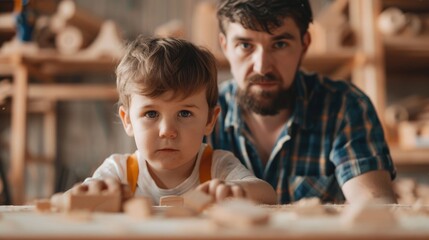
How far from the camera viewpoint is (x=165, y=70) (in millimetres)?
913

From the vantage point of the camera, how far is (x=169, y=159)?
3.06 feet

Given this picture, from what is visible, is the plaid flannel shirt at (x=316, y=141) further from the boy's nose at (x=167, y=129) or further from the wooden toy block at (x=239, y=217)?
the wooden toy block at (x=239, y=217)

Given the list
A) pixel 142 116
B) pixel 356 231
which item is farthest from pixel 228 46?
pixel 356 231

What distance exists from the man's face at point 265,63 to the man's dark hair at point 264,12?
2cm

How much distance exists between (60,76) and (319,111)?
2029mm

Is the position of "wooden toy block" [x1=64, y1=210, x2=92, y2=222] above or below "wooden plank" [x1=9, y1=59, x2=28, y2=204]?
below

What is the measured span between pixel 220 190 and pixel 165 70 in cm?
35

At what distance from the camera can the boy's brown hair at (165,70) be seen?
0.91 metres

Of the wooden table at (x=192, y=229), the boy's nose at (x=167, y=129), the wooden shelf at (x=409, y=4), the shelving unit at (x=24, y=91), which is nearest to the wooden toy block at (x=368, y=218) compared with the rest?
the wooden table at (x=192, y=229)

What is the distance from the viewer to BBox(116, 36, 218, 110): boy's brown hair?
907mm

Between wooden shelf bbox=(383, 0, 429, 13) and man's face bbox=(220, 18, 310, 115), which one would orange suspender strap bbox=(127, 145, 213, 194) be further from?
wooden shelf bbox=(383, 0, 429, 13)

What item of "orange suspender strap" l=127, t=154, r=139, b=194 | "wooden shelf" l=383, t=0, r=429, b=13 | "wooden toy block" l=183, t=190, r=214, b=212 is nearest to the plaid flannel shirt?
"orange suspender strap" l=127, t=154, r=139, b=194

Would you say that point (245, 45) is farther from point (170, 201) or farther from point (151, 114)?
point (170, 201)

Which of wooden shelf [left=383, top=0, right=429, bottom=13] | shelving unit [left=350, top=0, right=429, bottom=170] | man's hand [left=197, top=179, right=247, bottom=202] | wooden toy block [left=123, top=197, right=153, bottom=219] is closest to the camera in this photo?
wooden toy block [left=123, top=197, right=153, bottom=219]
